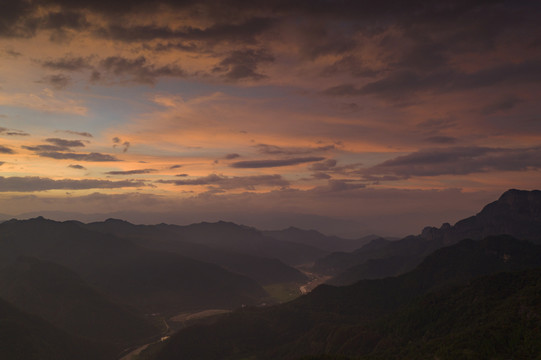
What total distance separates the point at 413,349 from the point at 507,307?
53530mm

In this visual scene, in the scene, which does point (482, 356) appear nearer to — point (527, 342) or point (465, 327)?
point (527, 342)

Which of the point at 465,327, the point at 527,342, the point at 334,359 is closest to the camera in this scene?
the point at 527,342

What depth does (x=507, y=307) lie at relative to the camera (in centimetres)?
18750

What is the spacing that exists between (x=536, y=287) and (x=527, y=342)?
2158 inches

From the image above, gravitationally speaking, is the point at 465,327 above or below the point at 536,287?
below

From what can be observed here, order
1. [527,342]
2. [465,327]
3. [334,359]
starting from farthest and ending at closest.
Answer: [465,327], [334,359], [527,342]

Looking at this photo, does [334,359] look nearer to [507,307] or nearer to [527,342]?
[527,342]

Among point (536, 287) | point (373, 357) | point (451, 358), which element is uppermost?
point (536, 287)

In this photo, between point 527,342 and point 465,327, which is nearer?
point 527,342

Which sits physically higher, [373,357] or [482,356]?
[482,356]

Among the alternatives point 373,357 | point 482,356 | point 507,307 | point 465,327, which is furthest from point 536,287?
point 373,357

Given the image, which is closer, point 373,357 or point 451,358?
point 451,358

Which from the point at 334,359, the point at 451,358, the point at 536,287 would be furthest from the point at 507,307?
the point at 334,359

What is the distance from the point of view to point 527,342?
147875 mm
